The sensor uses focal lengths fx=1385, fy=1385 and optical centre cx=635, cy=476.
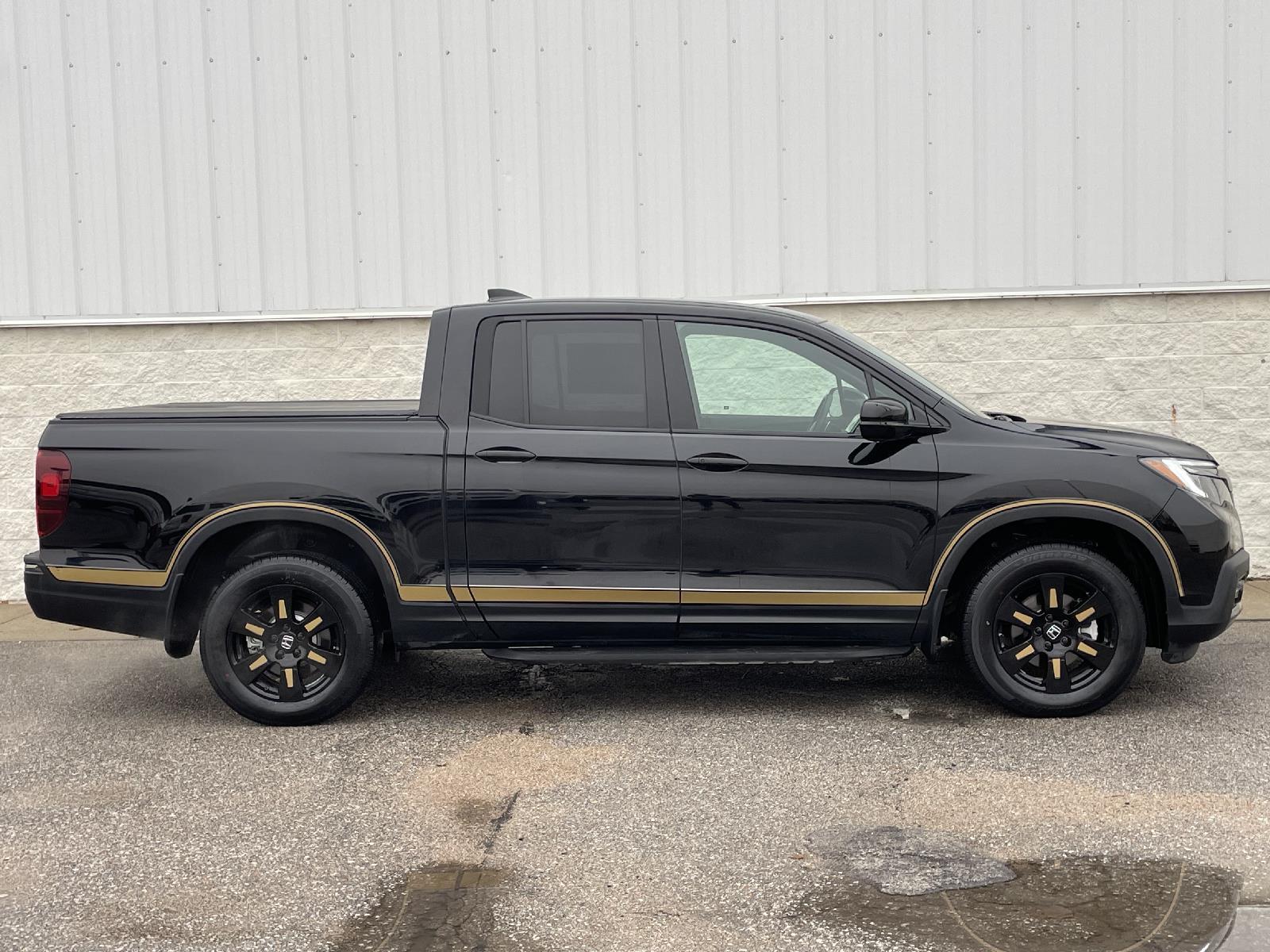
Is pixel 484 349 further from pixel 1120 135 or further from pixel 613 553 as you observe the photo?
pixel 1120 135

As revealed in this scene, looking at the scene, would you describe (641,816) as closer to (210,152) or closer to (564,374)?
(564,374)

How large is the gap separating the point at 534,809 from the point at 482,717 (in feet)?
4.52

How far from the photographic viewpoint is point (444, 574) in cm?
597

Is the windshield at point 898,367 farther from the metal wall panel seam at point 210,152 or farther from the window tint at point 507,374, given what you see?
the metal wall panel seam at point 210,152

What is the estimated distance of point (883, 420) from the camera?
19.1ft

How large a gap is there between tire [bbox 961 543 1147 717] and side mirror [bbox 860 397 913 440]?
729mm

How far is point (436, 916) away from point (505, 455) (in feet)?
7.88

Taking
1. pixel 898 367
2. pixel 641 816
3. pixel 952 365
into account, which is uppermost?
pixel 898 367

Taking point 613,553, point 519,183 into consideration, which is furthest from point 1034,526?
point 519,183

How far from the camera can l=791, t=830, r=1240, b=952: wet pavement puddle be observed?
3750 millimetres

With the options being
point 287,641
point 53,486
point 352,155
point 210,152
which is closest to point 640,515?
point 287,641

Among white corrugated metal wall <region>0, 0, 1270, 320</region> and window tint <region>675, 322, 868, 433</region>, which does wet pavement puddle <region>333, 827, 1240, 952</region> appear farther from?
white corrugated metal wall <region>0, 0, 1270, 320</region>

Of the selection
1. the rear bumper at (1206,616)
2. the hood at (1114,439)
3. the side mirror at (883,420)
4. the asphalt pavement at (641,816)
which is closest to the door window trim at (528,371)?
→ the side mirror at (883,420)

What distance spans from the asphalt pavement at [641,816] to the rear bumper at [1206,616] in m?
0.36
